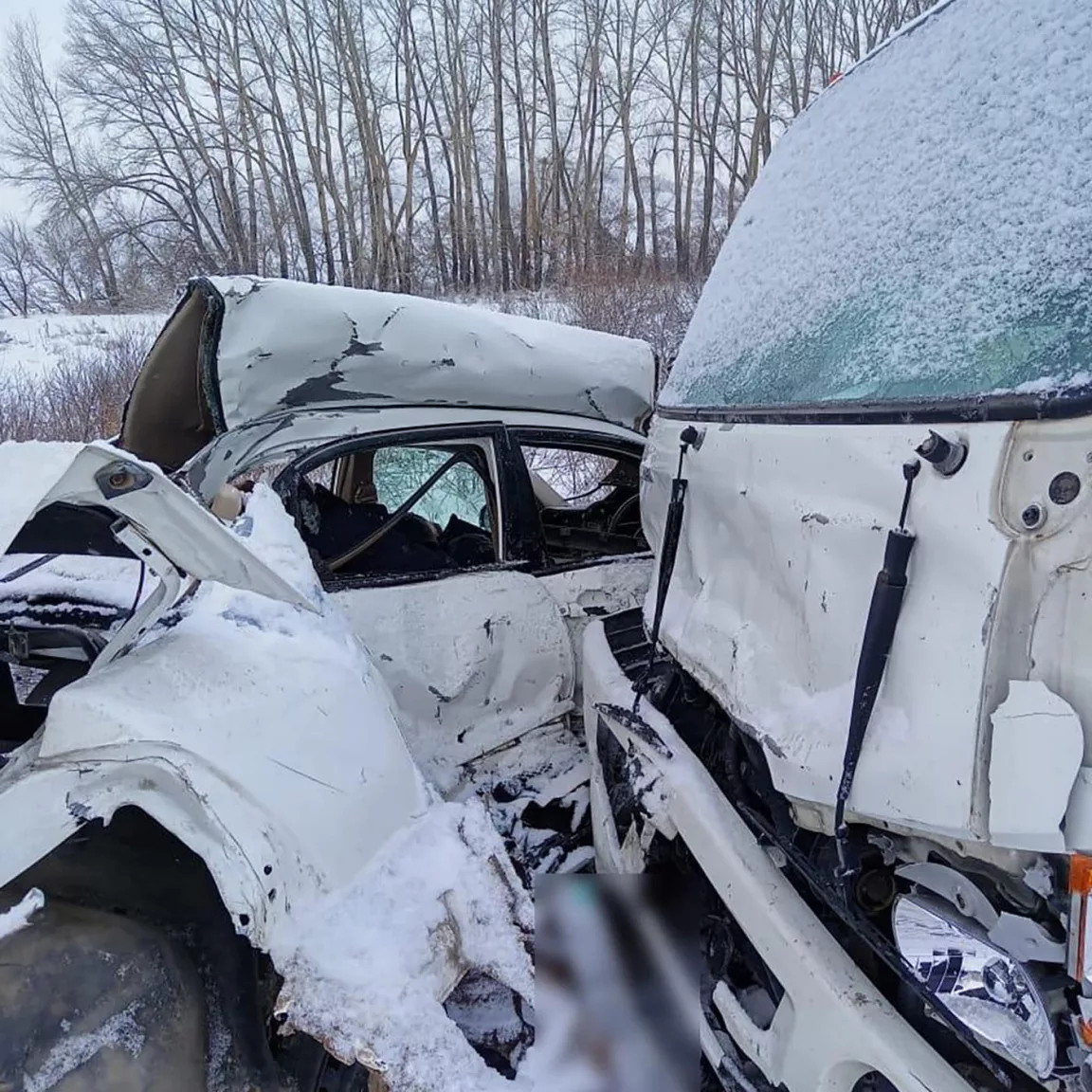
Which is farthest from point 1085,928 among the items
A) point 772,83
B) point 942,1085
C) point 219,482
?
point 772,83

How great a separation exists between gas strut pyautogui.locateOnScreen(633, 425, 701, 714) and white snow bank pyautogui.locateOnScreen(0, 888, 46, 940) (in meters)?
1.22

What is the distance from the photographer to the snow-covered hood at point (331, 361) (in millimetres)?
2916

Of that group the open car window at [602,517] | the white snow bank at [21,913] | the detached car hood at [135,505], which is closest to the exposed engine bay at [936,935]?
the detached car hood at [135,505]

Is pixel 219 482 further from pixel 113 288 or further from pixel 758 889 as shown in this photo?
pixel 113 288

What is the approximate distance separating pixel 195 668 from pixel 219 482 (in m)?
1.13

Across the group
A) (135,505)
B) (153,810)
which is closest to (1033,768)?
(153,810)

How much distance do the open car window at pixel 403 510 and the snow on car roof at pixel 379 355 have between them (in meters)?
0.23

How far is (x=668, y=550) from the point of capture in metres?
2.17

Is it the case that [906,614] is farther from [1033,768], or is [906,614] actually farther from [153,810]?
[153,810]

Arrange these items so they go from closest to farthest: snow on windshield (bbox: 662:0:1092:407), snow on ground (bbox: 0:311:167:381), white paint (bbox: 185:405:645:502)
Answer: snow on windshield (bbox: 662:0:1092:407) < white paint (bbox: 185:405:645:502) < snow on ground (bbox: 0:311:167:381)

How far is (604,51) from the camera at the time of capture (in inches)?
901

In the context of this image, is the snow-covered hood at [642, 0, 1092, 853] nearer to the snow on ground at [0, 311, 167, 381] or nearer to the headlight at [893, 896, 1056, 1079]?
the headlight at [893, 896, 1056, 1079]

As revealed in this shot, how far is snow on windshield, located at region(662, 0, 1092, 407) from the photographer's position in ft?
4.07

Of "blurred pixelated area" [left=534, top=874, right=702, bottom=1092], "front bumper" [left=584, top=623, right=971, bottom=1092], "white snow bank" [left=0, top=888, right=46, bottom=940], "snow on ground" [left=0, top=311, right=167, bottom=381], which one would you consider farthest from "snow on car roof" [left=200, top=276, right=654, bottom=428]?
"snow on ground" [left=0, top=311, right=167, bottom=381]
